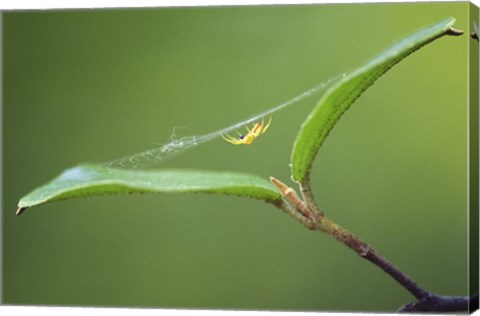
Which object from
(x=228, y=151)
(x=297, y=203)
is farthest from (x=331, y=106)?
(x=228, y=151)

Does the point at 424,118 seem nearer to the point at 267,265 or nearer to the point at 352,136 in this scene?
the point at 352,136

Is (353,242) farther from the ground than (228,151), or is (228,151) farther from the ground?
(228,151)

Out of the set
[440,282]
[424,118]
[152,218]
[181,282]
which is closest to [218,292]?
[181,282]

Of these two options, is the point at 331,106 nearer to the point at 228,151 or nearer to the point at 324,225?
the point at 324,225

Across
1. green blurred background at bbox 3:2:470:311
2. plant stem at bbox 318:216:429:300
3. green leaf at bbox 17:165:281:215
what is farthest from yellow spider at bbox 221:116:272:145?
plant stem at bbox 318:216:429:300

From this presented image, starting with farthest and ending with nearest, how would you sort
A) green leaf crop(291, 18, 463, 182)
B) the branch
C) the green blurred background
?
the green blurred background, the branch, green leaf crop(291, 18, 463, 182)

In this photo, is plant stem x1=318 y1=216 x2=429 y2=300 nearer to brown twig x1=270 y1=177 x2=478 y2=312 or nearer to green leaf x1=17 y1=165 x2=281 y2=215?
brown twig x1=270 y1=177 x2=478 y2=312
